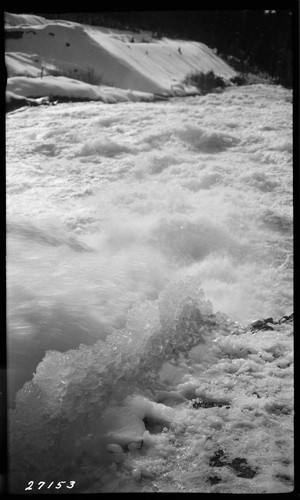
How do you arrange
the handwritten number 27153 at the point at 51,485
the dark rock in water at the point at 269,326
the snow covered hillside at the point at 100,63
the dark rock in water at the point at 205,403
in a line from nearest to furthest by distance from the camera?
the handwritten number 27153 at the point at 51,485, the dark rock in water at the point at 205,403, the snow covered hillside at the point at 100,63, the dark rock in water at the point at 269,326

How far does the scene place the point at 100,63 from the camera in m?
1.68

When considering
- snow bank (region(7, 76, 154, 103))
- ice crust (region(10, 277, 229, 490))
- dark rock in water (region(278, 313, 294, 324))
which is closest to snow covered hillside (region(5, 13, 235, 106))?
snow bank (region(7, 76, 154, 103))

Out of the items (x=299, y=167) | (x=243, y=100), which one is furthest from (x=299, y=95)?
(x=243, y=100)

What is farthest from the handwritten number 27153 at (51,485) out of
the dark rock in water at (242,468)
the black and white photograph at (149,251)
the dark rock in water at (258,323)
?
the dark rock in water at (258,323)

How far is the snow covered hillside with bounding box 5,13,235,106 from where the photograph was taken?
4.78 feet

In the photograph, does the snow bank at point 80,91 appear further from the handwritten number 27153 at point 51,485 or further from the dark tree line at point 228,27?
the handwritten number 27153 at point 51,485

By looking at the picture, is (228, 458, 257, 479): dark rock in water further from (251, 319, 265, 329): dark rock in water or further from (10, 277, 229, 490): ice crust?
(251, 319, 265, 329): dark rock in water

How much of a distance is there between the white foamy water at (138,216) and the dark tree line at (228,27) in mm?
127

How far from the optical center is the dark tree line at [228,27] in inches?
A: 49.0

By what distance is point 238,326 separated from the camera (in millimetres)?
1638

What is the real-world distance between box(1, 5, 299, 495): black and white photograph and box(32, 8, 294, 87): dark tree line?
0.03 ft

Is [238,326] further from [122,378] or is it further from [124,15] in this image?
[124,15]

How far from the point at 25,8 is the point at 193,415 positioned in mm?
1326

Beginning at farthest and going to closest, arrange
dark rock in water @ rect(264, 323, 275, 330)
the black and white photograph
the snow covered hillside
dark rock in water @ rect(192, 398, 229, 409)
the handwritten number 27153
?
dark rock in water @ rect(264, 323, 275, 330) → the snow covered hillside → dark rock in water @ rect(192, 398, 229, 409) → the black and white photograph → the handwritten number 27153
